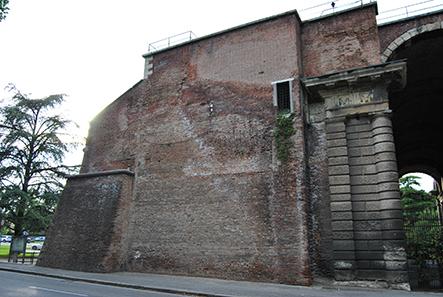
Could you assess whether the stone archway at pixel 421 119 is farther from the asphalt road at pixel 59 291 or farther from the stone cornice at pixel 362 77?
the asphalt road at pixel 59 291

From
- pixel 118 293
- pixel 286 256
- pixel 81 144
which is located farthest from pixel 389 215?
pixel 81 144

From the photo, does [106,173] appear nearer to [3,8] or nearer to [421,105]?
[3,8]

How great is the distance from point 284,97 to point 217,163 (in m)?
3.86

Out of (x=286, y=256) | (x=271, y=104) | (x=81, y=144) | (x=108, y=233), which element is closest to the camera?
(x=286, y=256)

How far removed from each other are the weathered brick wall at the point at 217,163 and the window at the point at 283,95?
252 mm

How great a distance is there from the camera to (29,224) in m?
24.0

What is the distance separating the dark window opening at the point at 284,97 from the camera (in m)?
15.0

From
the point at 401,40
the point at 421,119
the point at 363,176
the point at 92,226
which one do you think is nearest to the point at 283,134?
the point at 363,176

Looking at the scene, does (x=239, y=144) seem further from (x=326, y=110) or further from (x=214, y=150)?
(x=326, y=110)

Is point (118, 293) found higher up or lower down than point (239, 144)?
lower down

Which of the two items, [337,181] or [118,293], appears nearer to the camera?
[118,293]

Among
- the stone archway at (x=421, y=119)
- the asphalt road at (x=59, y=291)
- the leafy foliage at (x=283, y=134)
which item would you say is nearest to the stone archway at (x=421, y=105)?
the stone archway at (x=421, y=119)

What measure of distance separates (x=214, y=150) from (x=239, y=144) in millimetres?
1208

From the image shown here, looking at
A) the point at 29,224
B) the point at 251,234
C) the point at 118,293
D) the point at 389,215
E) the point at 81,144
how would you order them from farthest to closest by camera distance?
1. the point at 81,144
2. the point at 29,224
3. the point at 251,234
4. the point at 389,215
5. the point at 118,293
